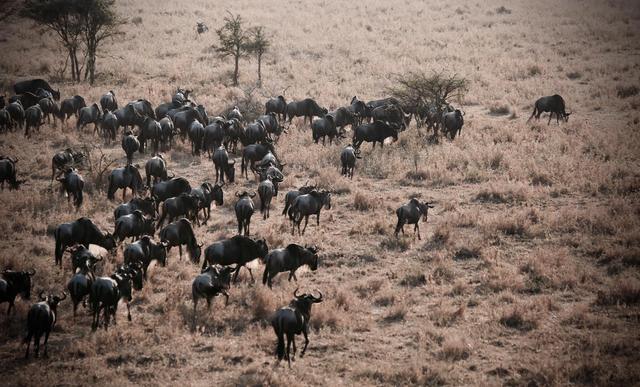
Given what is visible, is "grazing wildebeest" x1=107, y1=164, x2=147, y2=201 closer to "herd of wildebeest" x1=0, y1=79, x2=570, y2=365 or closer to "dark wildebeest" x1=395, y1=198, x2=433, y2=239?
"herd of wildebeest" x1=0, y1=79, x2=570, y2=365

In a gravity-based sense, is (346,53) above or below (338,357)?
above

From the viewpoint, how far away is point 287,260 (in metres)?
12.7

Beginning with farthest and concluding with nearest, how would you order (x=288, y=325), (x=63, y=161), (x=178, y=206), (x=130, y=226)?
1. (x=63, y=161)
2. (x=178, y=206)
3. (x=130, y=226)
4. (x=288, y=325)

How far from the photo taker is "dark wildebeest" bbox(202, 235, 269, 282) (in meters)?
12.8

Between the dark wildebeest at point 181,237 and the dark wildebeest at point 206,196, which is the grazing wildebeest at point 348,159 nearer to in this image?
the dark wildebeest at point 206,196

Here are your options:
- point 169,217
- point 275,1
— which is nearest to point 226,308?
point 169,217

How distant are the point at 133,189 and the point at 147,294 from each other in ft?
18.6

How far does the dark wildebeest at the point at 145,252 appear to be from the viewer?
41.3 ft

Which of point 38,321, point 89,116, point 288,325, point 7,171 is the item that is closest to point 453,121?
point 89,116

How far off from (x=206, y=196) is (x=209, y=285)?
5.57 metres

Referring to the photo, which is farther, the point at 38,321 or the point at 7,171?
the point at 7,171

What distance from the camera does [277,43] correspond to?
139 feet

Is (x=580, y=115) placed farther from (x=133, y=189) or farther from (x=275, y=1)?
(x=275, y=1)

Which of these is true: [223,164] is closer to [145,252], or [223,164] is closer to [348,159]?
[348,159]
